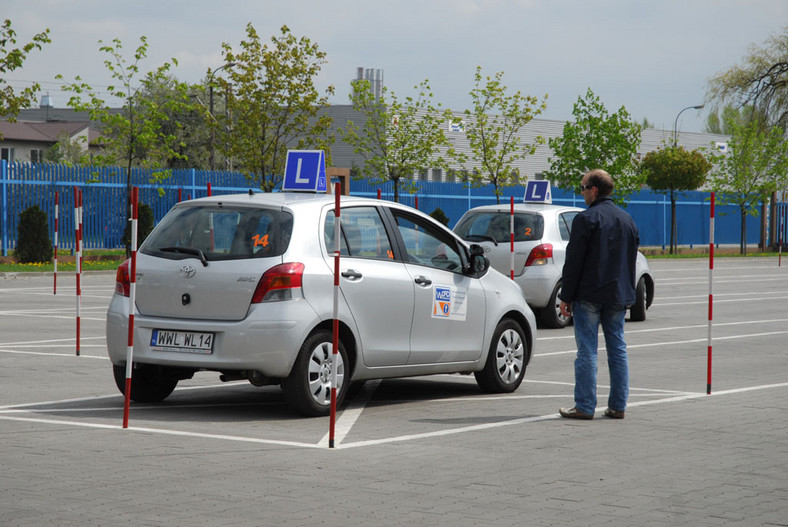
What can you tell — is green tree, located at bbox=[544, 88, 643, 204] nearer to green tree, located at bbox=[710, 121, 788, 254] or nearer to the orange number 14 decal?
green tree, located at bbox=[710, 121, 788, 254]

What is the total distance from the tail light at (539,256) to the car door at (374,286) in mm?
7642

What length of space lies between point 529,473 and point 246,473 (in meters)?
1.66

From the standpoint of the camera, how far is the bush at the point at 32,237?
32188 millimetres

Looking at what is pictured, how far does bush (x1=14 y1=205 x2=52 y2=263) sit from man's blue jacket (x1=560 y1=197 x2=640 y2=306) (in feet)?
83.8

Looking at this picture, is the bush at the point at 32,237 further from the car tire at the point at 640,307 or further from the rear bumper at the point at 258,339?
the rear bumper at the point at 258,339

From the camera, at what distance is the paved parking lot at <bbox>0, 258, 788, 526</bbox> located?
6008 mm

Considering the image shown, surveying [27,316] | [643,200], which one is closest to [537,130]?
[643,200]

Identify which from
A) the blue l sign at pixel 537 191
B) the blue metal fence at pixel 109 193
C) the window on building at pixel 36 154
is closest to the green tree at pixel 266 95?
the blue metal fence at pixel 109 193

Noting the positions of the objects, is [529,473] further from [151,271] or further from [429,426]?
[151,271]

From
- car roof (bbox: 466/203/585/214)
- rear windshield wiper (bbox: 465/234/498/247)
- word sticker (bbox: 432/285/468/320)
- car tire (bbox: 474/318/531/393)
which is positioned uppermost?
car roof (bbox: 466/203/585/214)

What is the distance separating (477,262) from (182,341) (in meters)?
2.83

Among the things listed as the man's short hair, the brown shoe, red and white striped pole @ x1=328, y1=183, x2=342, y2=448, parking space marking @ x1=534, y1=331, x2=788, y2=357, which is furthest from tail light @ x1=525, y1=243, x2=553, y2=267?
red and white striped pole @ x1=328, y1=183, x2=342, y2=448

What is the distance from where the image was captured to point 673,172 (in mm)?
56406

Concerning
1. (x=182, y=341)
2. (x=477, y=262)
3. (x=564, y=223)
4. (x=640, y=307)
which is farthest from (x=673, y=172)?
(x=182, y=341)
